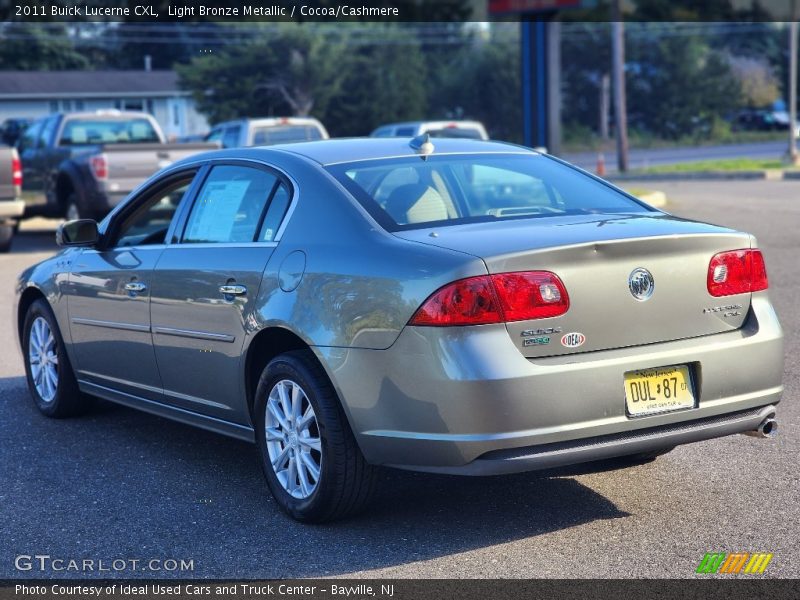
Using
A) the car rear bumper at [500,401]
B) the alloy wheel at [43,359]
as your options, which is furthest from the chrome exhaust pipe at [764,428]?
the alloy wheel at [43,359]

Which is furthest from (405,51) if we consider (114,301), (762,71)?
(114,301)

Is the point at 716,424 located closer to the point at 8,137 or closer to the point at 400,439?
the point at 400,439

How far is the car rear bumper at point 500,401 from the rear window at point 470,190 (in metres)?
0.70

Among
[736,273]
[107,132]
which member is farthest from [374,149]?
[107,132]

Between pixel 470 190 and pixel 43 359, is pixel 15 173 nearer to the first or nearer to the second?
pixel 43 359

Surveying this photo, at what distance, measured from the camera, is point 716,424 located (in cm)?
498

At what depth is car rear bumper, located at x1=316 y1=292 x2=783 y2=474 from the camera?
4551 mm

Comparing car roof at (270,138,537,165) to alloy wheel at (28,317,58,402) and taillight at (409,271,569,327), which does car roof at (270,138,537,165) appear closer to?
taillight at (409,271,569,327)

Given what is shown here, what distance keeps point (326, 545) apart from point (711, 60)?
66.8 meters

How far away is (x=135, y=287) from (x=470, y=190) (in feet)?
6.05

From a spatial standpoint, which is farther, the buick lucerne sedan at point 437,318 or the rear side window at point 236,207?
the rear side window at point 236,207

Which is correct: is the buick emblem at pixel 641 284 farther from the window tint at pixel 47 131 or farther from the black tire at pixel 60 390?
the window tint at pixel 47 131

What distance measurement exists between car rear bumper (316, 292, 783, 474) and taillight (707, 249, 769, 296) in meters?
0.26

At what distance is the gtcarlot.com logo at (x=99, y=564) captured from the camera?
466 centimetres
